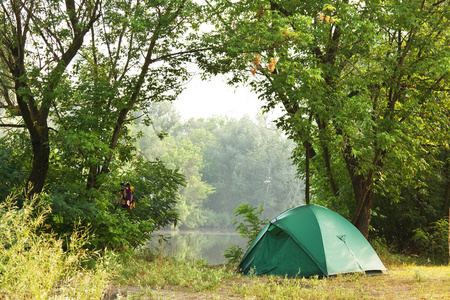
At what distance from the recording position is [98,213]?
823cm

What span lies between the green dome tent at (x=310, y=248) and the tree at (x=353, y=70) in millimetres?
1698

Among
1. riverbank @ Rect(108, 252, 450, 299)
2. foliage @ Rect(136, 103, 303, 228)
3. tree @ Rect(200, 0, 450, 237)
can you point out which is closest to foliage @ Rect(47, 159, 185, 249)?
riverbank @ Rect(108, 252, 450, 299)

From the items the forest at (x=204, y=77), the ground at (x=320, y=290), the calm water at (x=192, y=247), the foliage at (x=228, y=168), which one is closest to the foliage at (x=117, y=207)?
the forest at (x=204, y=77)

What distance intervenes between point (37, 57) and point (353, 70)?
768 cm

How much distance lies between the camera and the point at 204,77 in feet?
36.3

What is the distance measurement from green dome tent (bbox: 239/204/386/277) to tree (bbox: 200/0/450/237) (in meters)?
1.70

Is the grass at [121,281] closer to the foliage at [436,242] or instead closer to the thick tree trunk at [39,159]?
the thick tree trunk at [39,159]

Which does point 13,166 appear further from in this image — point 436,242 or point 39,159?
point 436,242

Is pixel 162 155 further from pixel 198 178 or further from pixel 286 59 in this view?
pixel 286 59

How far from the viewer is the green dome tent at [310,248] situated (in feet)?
25.1

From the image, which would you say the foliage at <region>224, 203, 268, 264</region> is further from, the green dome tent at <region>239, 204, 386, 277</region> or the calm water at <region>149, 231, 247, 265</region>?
the green dome tent at <region>239, 204, 386, 277</region>

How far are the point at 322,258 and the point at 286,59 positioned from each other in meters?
4.30

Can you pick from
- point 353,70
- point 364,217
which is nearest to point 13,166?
point 353,70

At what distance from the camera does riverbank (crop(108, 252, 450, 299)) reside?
525cm
